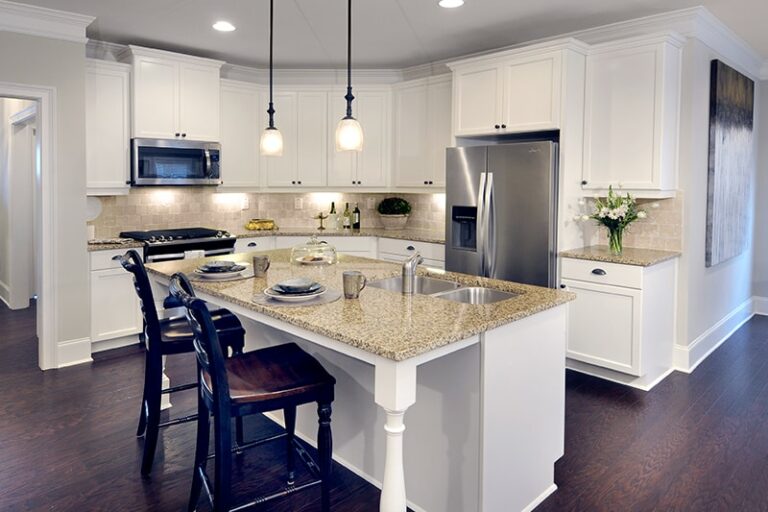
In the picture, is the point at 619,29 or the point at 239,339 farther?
the point at 619,29

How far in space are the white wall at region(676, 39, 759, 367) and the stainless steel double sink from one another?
7.17 ft

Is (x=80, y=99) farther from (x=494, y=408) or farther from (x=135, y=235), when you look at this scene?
(x=494, y=408)

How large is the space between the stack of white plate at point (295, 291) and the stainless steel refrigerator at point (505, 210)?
84.4 inches

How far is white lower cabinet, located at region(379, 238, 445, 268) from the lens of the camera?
511 cm

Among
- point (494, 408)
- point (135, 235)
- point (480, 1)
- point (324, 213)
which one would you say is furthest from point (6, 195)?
point (494, 408)

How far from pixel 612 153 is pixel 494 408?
8.86ft

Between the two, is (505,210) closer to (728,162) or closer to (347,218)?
(728,162)

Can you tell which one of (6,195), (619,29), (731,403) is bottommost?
(731,403)

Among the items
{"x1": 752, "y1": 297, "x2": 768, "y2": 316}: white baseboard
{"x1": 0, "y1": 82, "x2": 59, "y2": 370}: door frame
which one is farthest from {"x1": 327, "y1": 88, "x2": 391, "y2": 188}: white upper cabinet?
{"x1": 752, "y1": 297, "x2": 768, "y2": 316}: white baseboard

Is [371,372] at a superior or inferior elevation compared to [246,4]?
inferior

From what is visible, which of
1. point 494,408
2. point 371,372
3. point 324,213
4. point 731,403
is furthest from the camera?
point 324,213

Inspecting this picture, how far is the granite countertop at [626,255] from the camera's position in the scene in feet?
12.2

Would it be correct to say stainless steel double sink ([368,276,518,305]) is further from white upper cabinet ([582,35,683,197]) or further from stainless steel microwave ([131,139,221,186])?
stainless steel microwave ([131,139,221,186])

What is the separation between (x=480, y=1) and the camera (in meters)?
3.75
